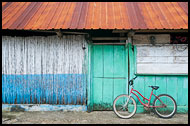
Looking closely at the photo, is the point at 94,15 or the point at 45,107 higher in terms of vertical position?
the point at 94,15

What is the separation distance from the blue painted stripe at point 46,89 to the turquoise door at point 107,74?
0.49 m

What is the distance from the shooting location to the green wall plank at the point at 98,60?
5636 millimetres

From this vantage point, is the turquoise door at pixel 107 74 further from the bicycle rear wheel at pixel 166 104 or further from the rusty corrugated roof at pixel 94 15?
the bicycle rear wheel at pixel 166 104

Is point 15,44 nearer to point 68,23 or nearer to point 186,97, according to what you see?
point 68,23

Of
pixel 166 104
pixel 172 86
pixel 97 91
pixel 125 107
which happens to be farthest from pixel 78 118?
pixel 172 86

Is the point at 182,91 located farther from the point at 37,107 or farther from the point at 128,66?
the point at 37,107

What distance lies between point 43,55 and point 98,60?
1950 millimetres

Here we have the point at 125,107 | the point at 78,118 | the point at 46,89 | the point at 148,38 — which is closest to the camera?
the point at 78,118

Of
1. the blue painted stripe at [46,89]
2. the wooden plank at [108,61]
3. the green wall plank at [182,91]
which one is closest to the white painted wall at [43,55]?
the blue painted stripe at [46,89]

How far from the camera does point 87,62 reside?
18.1 feet

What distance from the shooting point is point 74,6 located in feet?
19.9

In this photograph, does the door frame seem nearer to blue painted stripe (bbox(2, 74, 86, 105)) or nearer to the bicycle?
blue painted stripe (bbox(2, 74, 86, 105))

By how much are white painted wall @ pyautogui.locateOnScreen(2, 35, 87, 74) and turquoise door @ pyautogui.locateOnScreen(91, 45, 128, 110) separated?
0.57 metres

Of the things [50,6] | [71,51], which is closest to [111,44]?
[71,51]
